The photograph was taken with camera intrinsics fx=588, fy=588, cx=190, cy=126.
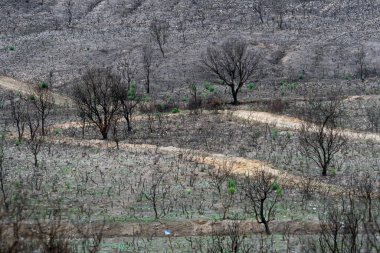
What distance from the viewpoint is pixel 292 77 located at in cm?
4828

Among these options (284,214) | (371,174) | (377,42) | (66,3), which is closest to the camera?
A: (284,214)

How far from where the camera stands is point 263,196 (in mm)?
18984

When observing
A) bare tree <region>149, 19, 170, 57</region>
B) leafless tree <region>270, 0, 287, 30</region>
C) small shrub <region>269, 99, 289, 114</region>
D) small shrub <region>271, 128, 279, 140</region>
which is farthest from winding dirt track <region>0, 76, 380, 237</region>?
leafless tree <region>270, 0, 287, 30</region>

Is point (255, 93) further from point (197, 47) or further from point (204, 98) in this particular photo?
point (197, 47)

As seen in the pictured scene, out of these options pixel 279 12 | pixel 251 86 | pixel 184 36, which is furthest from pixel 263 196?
pixel 279 12

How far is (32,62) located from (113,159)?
3100cm

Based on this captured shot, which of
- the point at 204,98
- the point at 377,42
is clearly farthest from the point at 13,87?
the point at 377,42

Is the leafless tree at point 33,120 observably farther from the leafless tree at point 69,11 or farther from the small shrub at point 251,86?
the leafless tree at point 69,11

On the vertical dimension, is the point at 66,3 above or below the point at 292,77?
above

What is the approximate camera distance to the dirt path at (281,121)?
28797 mm

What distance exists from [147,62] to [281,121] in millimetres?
16982

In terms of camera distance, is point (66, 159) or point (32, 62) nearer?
point (66, 159)

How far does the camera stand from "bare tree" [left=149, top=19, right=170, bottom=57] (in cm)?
5347

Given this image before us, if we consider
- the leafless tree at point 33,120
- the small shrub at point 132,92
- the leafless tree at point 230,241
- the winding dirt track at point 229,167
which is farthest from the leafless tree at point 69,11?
the leafless tree at point 230,241
